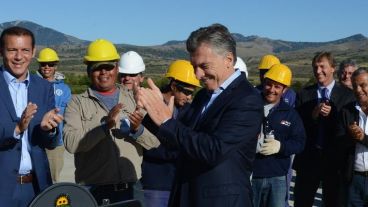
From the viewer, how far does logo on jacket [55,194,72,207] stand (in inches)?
133

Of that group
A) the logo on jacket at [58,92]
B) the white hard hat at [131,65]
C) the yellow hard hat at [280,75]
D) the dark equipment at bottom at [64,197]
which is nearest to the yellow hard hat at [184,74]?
the white hard hat at [131,65]

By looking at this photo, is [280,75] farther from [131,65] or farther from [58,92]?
[58,92]

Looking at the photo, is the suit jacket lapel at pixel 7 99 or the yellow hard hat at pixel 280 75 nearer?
the suit jacket lapel at pixel 7 99

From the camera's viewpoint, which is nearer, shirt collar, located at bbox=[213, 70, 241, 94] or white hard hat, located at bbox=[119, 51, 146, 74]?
shirt collar, located at bbox=[213, 70, 241, 94]

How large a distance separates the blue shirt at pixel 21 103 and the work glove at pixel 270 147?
2.23 metres

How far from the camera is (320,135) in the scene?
5.99 m

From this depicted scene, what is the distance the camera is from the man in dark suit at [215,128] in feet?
9.62

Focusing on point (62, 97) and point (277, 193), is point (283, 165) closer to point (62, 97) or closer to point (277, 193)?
point (277, 193)

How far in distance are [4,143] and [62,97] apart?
4.50m

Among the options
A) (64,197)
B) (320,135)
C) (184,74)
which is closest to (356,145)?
(320,135)

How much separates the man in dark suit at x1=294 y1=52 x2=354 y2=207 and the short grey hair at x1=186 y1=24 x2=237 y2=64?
286 cm

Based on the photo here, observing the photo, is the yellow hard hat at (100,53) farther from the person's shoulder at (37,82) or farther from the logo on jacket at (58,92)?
the logo on jacket at (58,92)

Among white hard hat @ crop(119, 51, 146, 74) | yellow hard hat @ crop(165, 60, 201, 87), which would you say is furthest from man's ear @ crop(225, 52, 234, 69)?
white hard hat @ crop(119, 51, 146, 74)

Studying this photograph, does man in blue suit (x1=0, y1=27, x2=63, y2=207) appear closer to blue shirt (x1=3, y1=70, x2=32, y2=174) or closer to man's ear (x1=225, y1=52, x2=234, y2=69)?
blue shirt (x1=3, y1=70, x2=32, y2=174)
